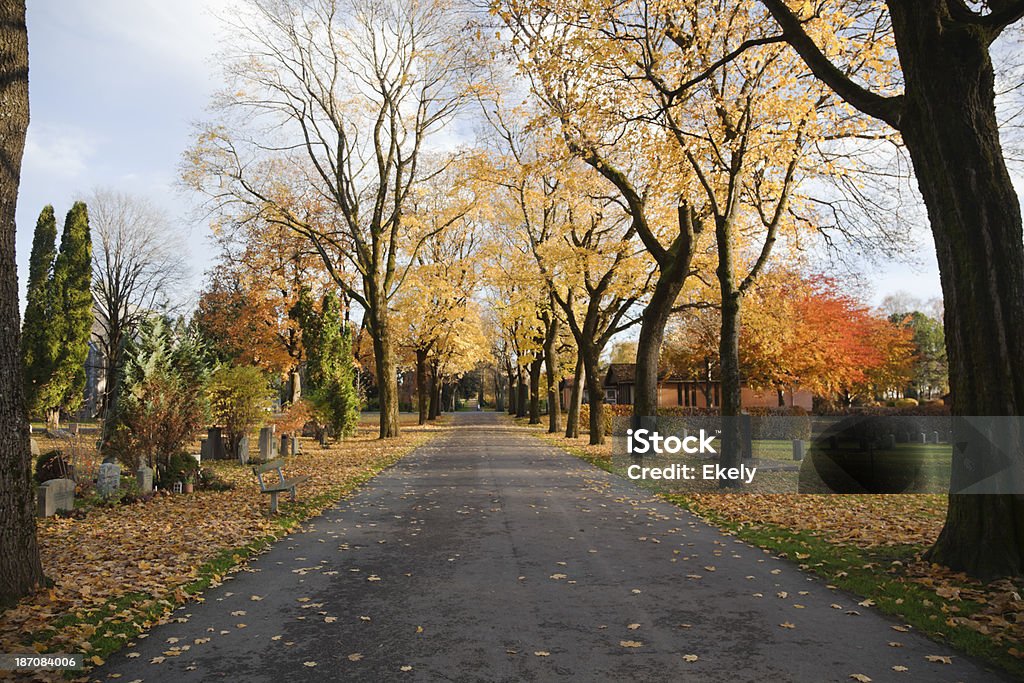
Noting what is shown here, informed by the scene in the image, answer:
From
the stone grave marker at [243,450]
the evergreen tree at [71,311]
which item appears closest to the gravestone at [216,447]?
the stone grave marker at [243,450]

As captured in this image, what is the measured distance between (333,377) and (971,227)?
24.4 m

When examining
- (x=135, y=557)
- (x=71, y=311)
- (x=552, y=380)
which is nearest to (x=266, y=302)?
(x=71, y=311)

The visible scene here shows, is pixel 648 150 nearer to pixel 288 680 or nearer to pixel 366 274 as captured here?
pixel 288 680

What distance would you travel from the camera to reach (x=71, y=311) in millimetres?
35250

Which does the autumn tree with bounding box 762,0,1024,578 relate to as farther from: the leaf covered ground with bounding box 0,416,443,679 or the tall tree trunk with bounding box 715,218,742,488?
the leaf covered ground with bounding box 0,416,443,679

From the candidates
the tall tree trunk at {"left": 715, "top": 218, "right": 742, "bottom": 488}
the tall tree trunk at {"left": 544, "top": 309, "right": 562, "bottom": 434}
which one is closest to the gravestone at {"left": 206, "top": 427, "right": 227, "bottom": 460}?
the tall tree trunk at {"left": 715, "top": 218, "right": 742, "bottom": 488}

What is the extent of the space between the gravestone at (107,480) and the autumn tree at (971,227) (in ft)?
40.7

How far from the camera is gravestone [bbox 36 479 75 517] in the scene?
10.2m

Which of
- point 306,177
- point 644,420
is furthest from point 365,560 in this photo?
point 306,177

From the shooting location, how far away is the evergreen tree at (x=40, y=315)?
3356 centimetres

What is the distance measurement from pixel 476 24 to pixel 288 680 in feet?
37.3

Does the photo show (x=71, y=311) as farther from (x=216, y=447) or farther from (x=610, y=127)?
(x=610, y=127)

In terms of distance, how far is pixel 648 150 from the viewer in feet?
48.3

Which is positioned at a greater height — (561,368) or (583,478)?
(561,368)
